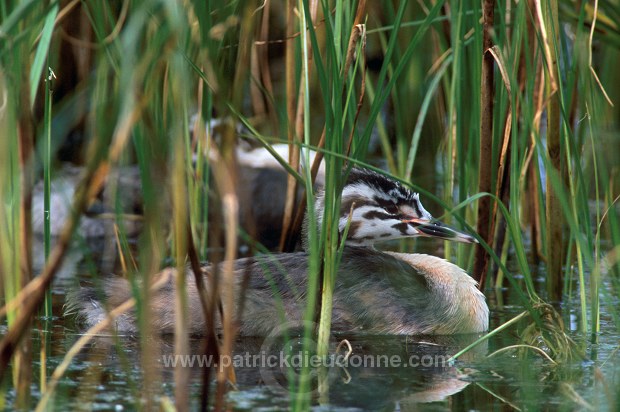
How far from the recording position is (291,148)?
557 centimetres

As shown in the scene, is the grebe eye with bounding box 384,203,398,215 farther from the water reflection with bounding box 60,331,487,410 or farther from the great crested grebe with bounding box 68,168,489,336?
the water reflection with bounding box 60,331,487,410

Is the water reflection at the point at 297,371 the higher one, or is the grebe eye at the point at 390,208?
the grebe eye at the point at 390,208

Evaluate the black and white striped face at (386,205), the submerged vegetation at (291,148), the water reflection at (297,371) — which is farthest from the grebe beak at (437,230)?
the water reflection at (297,371)

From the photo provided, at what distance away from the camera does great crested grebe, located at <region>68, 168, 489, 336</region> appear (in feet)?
15.6

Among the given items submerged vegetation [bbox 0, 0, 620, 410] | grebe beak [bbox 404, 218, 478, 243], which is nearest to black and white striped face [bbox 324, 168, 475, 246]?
grebe beak [bbox 404, 218, 478, 243]

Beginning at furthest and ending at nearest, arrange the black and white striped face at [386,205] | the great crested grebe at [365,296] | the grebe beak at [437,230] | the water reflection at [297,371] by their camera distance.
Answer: the black and white striped face at [386,205]
the grebe beak at [437,230]
the great crested grebe at [365,296]
the water reflection at [297,371]

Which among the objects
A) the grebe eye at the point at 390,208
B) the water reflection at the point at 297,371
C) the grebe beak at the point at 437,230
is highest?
the grebe eye at the point at 390,208

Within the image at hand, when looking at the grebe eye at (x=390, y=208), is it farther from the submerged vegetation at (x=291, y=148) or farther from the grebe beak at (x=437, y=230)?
the submerged vegetation at (x=291, y=148)

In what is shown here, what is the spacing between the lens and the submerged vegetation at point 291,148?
9.17 ft

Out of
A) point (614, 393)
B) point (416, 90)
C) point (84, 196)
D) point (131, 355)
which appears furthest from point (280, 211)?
point (84, 196)

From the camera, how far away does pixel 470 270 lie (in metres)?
5.59

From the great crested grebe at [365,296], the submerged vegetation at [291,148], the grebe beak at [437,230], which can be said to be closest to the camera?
the submerged vegetation at [291,148]

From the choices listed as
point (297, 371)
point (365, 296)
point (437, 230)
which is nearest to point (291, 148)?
point (437, 230)

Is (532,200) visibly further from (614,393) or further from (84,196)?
(84,196)
